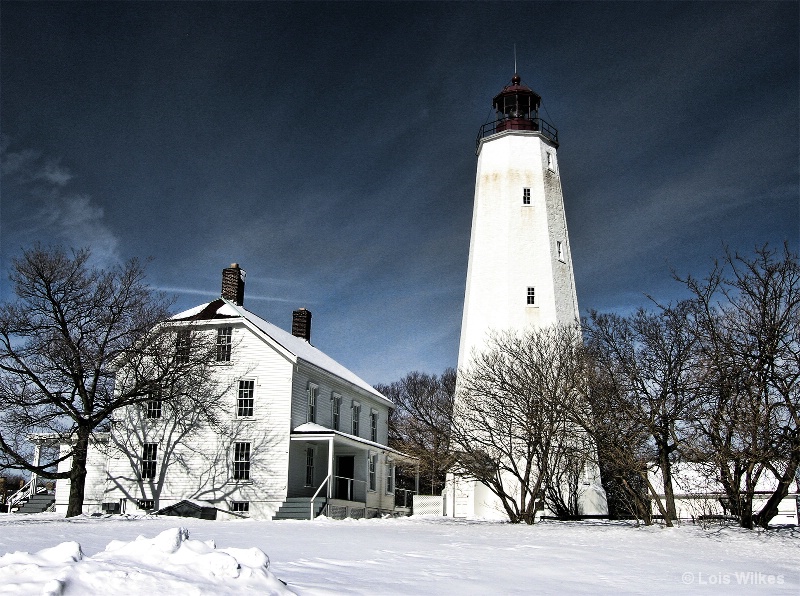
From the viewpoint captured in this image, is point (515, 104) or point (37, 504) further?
point (515, 104)

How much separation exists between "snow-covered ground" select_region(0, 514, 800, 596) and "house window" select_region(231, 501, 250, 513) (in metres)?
8.06

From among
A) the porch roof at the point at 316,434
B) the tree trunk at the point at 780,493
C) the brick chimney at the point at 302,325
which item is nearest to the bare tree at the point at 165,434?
the porch roof at the point at 316,434

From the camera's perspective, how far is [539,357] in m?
25.0

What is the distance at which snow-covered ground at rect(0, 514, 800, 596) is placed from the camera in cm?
600

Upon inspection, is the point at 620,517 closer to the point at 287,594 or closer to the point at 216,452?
the point at 216,452

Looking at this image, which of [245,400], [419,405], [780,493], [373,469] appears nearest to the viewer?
[780,493]

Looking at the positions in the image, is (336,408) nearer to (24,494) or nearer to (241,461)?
(241,461)

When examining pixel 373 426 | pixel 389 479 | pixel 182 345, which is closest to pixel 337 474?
pixel 389 479

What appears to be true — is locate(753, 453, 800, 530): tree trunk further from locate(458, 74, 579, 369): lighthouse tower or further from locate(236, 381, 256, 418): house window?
locate(236, 381, 256, 418): house window

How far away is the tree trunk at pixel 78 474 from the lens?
853 inches

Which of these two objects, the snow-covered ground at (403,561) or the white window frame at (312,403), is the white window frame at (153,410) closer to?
the white window frame at (312,403)

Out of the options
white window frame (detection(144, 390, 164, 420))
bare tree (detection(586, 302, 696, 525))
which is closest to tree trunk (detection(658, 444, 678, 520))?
bare tree (detection(586, 302, 696, 525))

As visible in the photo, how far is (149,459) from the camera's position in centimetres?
2694

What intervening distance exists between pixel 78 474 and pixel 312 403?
28.6 feet
